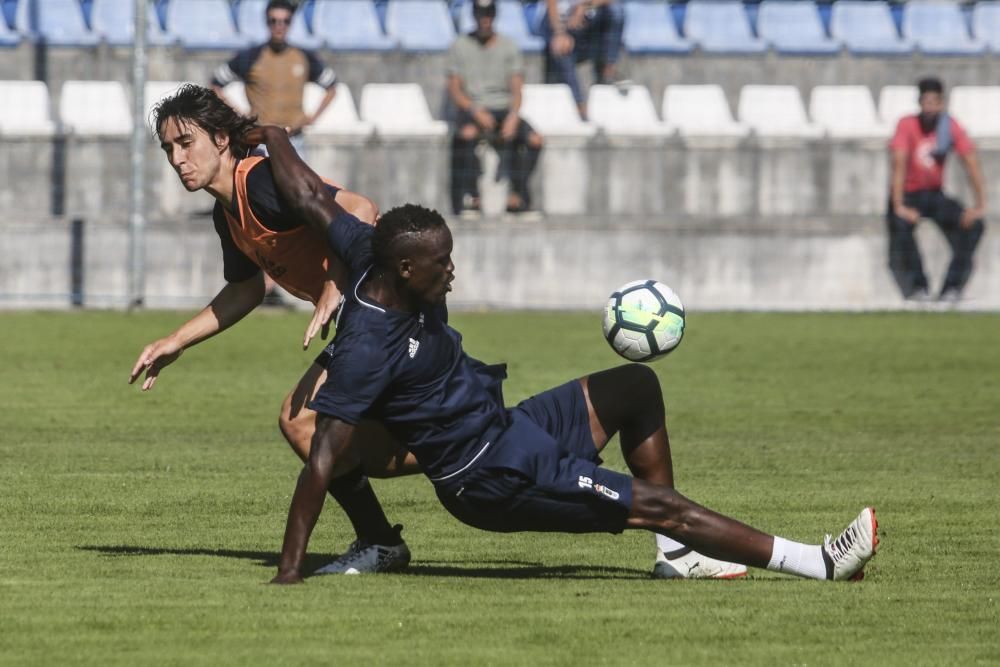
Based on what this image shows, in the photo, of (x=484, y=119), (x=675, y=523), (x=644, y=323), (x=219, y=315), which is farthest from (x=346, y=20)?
(x=675, y=523)

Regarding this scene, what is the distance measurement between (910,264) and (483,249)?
430 centimetres

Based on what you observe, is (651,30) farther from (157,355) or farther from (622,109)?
(157,355)

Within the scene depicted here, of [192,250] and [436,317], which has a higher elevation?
[436,317]

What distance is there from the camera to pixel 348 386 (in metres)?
6.39

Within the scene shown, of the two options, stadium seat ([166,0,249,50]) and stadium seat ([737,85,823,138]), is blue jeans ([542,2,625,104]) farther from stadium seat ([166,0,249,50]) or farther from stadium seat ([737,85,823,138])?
stadium seat ([166,0,249,50])

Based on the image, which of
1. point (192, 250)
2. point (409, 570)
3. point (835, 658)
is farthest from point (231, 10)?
point (835, 658)

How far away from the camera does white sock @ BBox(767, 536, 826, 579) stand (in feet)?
21.7

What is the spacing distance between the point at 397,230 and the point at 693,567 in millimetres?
1713

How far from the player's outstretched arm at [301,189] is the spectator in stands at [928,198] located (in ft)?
39.9

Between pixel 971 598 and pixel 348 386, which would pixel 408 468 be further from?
pixel 971 598

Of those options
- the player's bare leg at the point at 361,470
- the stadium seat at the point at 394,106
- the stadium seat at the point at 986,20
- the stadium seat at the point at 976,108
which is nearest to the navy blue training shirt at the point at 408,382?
the player's bare leg at the point at 361,470

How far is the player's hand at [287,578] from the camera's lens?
21.1 ft

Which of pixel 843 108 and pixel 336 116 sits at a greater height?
pixel 843 108

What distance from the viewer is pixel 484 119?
60.5ft
